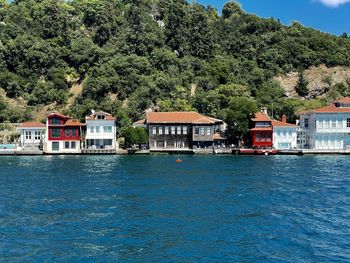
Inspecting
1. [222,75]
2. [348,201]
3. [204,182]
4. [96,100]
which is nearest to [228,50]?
[222,75]

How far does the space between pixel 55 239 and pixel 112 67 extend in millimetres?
83442

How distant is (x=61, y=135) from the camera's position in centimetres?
8450

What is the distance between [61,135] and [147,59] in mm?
34850

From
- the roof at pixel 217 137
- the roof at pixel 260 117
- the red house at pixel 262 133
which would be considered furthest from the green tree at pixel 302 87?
the roof at pixel 217 137

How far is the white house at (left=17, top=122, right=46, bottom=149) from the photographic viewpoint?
85.6 metres

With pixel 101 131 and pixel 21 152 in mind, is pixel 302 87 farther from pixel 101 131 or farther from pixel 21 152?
pixel 21 152

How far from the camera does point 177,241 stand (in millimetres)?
24297

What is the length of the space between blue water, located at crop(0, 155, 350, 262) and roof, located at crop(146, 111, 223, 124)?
1357 inches

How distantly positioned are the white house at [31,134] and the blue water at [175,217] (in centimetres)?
3522

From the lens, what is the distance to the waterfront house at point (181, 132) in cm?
8588

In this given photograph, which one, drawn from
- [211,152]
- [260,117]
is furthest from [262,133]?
[211,152]

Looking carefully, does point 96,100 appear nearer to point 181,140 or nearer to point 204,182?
point 181,140

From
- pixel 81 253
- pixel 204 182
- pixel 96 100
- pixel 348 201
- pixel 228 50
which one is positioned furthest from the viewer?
pixel 228 50

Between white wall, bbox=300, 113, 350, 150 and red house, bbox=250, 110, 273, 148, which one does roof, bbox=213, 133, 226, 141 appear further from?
white wall, bbox=300, 113, 350, 150
